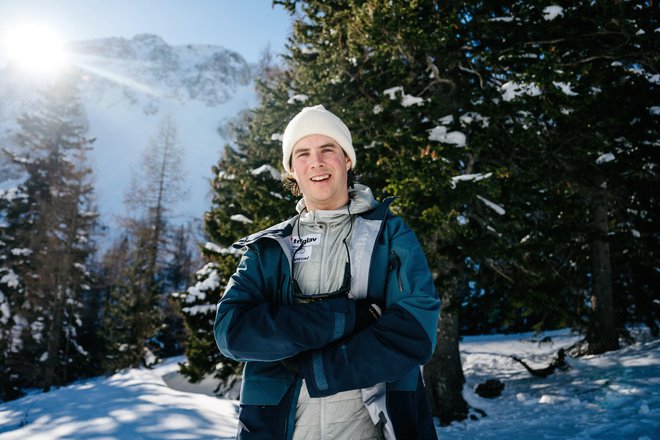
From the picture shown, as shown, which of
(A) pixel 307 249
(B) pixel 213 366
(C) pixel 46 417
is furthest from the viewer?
(B) pixel 213 366

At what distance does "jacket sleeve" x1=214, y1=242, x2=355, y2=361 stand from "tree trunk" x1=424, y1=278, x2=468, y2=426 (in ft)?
19.3

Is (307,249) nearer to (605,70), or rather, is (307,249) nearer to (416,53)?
(416,53)

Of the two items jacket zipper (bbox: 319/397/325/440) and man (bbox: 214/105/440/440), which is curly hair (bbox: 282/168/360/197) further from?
jacket zipper (bbox: 319/397/325/440)

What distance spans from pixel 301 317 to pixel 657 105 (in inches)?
369

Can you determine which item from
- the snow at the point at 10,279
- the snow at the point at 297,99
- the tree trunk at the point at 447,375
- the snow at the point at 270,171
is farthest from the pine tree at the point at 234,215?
the snow at the point at 10,279

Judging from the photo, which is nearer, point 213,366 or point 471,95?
point 471,95

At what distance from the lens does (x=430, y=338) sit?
1524 mm

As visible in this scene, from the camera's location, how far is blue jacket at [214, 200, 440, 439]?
1.45 m

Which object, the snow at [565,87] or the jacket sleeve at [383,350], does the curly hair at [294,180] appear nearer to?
the jacket sleeve at [383,350]

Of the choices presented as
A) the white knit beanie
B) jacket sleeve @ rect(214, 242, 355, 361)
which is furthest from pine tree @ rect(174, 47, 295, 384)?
jacket sleeve @ rect(214, 242, 355, 361)

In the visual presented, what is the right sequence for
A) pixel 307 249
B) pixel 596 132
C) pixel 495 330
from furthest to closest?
pixel 495 330
pixel 596 132
pixel 307 249

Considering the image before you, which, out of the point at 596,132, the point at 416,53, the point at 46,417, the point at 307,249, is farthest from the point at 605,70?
the point at 46,417

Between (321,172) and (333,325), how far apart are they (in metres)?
0.85

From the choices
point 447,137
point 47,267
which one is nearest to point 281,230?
point 447,137
